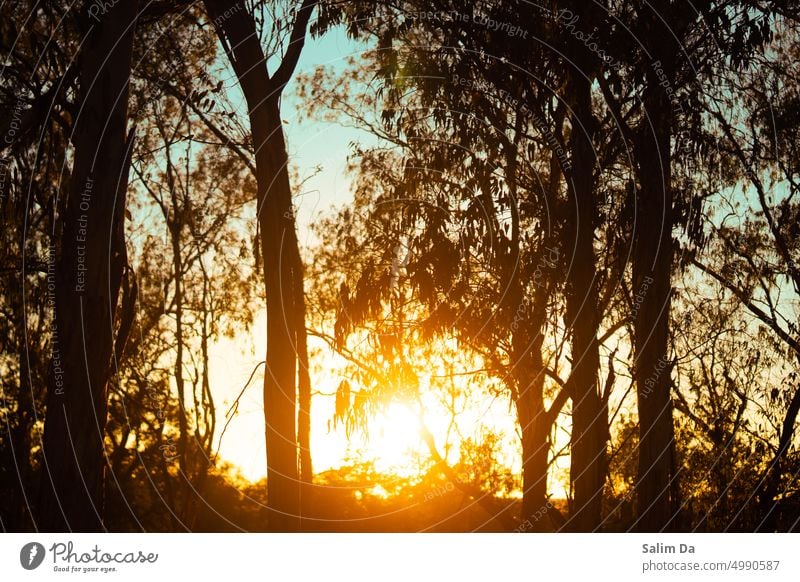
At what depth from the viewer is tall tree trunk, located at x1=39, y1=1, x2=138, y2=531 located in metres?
4.59

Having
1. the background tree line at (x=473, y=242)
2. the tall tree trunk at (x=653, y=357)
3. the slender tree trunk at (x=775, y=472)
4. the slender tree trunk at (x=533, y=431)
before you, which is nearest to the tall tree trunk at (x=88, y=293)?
the background tree line at (x=473, y=242)

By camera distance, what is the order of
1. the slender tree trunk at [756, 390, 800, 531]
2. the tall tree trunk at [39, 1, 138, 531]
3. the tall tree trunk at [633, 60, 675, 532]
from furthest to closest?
the slender tree trunk at [756, 390, 800, 531] < the tall tree trunk at [633, 60, 675, 532] < the tall tree trunk at [39, 1, 138, 531]

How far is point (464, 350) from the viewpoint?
31.4 ft

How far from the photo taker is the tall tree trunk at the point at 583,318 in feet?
22.6

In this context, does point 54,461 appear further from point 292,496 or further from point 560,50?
point 560,50

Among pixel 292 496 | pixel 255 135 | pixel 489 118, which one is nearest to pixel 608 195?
pixel 489 118

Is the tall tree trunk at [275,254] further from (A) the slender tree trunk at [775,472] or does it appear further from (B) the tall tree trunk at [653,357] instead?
(A) the slender tree trunk at [775,472]

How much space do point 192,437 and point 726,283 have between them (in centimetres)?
965

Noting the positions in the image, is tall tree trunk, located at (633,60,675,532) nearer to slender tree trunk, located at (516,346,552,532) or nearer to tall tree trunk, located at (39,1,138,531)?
slender tree trunk, located at (516,346,552,532)
